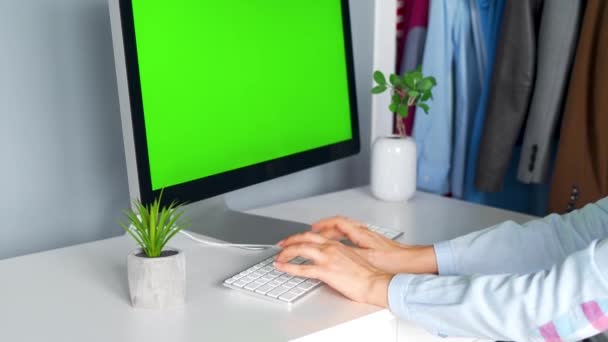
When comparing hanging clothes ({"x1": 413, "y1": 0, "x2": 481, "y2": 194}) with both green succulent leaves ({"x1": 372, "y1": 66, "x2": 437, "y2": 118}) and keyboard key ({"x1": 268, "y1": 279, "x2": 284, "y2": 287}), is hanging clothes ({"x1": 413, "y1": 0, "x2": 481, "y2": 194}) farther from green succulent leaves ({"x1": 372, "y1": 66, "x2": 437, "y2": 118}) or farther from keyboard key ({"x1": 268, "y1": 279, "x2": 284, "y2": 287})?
keyboard key ({"x1": 268, "y1": 279, "x2": 284, "y2": 287})

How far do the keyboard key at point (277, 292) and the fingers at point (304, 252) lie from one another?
0.05 m

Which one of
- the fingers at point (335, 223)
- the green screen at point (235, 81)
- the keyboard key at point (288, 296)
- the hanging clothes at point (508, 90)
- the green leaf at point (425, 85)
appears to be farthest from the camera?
the hanging clothes at point (508, 90)

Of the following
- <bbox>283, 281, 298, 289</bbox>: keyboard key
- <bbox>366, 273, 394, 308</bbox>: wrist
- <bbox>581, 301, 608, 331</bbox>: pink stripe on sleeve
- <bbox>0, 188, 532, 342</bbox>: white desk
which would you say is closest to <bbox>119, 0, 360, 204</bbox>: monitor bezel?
<bbox>0, 188, 532, 342</bbox>: white desk

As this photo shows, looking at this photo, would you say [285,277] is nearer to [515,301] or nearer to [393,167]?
[515,301]

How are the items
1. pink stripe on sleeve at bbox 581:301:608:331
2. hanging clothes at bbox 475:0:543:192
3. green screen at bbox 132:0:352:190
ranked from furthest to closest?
hanging clothes at bbox 475:0:543:192, green screen at bbox 132:0:352:190, pink stripe on sleeve at bbox 581:301:608:331

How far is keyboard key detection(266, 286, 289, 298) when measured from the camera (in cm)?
83

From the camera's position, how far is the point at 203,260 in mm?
1000

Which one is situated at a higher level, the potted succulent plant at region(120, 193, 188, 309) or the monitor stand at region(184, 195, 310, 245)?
the potted succulent plant at region(120, 193, 188, 309)

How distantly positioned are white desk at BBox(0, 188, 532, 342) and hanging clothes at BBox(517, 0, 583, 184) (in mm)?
757

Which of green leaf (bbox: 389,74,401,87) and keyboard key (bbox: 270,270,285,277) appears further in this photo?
green leaf (bbox: 389,74,401,87)

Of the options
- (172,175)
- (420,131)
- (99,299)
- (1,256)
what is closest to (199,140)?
(172,175)

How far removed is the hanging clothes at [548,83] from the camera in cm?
145

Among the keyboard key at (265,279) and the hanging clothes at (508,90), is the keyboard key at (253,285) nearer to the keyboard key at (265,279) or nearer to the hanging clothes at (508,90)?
the keyboard key at (265,279)

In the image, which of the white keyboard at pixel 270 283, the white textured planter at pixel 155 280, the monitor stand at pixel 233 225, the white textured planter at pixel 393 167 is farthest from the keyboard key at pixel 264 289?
the white textured planter at pixel 393 167
